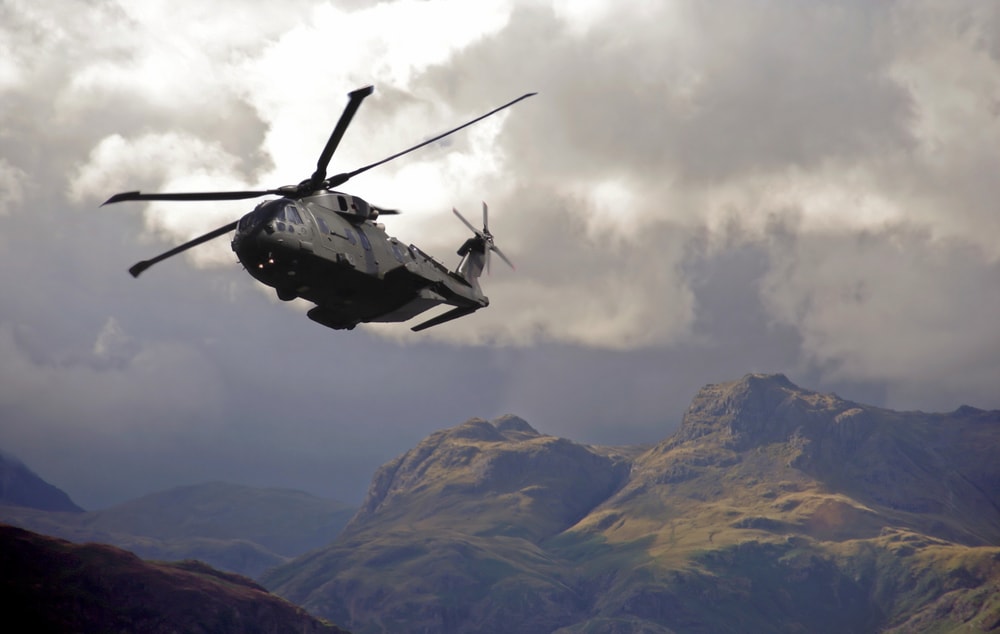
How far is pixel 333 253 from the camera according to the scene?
6144 centimetres

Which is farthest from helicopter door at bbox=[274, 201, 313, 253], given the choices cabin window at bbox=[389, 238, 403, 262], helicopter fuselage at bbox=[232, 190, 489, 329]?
cabin window at bbox=[389, 238, 403, 262]

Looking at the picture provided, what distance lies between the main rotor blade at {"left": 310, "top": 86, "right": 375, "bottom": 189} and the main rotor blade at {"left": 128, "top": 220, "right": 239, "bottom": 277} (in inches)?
231

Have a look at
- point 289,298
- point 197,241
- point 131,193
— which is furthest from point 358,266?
point 131,193

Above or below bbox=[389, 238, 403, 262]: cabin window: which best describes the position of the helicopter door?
below

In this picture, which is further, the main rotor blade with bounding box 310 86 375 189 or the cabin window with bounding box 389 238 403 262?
the cabin window with bounding box 389 238 403 262

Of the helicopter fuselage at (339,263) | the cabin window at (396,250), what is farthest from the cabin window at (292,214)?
the cabin window at (396,250)

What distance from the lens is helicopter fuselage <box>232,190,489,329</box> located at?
194ft

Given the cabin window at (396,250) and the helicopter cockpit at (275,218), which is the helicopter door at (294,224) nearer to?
the helicopter cockpit at (275,218)

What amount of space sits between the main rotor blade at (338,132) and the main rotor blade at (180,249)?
587 centimetres

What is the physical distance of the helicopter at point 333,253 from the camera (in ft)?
192

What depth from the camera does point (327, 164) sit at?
62.4 metres

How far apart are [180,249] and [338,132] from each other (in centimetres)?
1107

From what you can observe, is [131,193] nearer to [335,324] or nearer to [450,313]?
[335,324]

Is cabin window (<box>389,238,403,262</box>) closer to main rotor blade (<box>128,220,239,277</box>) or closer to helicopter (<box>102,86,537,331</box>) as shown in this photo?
helicopter (<box>102,86,537,331</box>)
